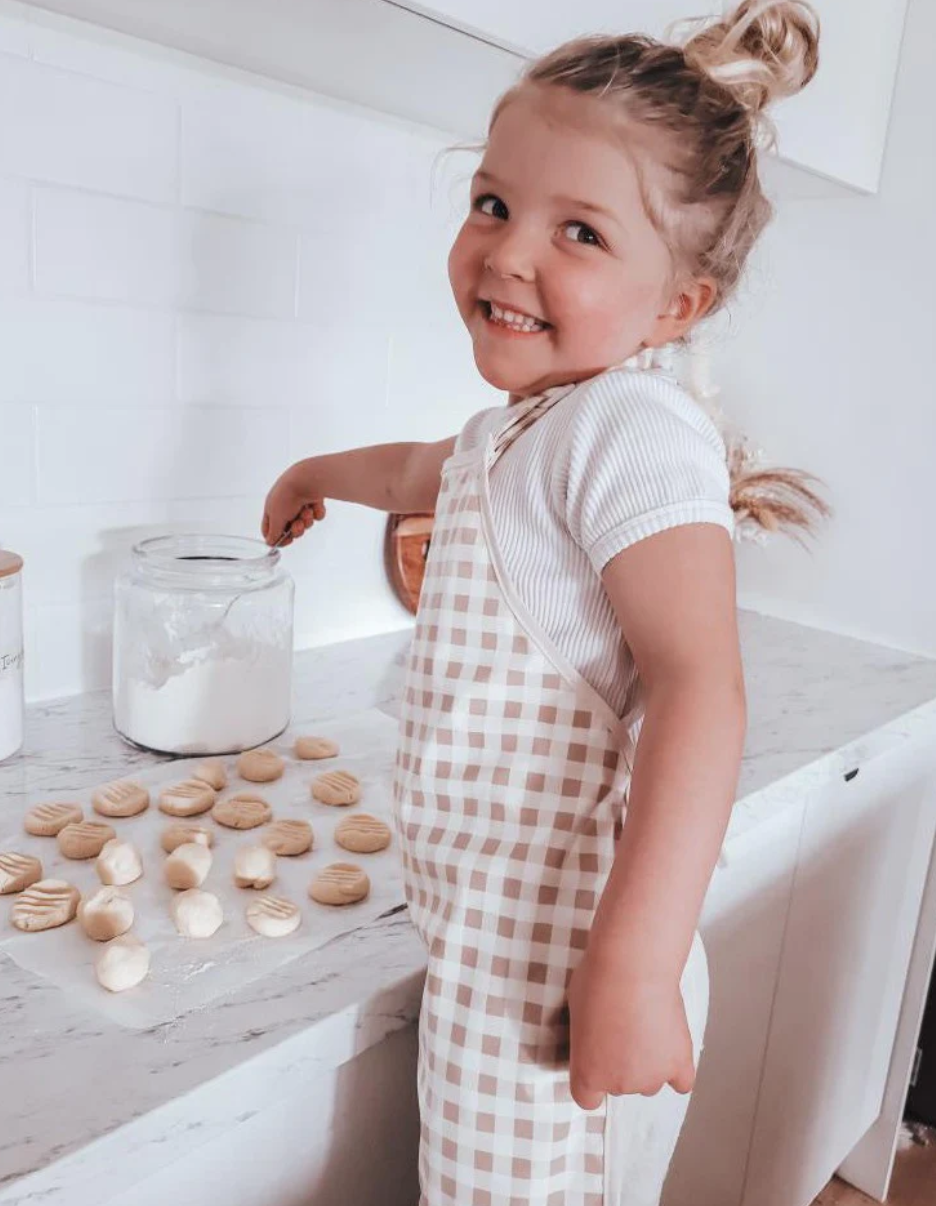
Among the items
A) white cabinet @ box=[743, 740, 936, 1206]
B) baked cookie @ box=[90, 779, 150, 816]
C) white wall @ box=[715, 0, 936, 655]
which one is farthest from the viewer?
white wall @ box=[715, 0, 936, 655]

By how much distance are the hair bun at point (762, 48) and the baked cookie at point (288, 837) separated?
0.56 meters

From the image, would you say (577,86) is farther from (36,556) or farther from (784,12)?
(36,556)

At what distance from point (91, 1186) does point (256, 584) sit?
0.56 meters

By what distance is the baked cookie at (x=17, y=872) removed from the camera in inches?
27.0

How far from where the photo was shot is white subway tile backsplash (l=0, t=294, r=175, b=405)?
0.93 metres

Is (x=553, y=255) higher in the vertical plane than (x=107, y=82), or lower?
lower

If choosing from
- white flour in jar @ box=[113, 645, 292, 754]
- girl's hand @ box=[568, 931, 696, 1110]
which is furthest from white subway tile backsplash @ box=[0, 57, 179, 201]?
girl's hand @ box=[568, 931, 696, 1110]

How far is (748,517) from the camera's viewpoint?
4.70 ft

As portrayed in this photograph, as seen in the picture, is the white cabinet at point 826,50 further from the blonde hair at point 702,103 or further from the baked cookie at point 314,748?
the baked cookie at point 314,748

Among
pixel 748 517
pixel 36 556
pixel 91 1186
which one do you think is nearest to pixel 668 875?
pixel 91 1186

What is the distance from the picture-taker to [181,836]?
2.46 ft

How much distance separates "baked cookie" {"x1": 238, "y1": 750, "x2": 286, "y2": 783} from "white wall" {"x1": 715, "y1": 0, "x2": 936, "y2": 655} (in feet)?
2.94

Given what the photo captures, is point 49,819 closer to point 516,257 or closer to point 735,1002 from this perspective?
point 516,257

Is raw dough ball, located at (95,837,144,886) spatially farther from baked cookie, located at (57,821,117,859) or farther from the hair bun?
the hair bun
